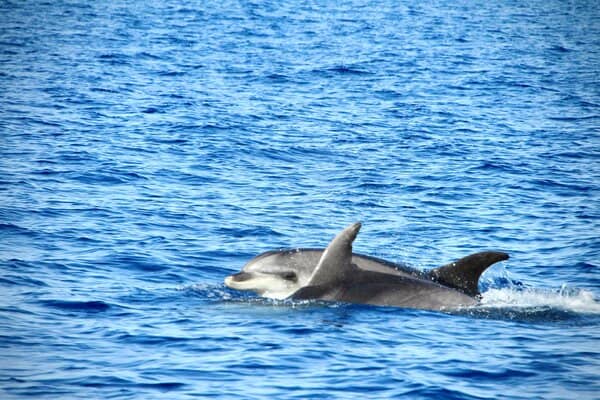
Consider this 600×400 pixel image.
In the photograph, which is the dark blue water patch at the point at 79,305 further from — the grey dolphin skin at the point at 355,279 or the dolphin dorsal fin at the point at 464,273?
the dolphin dorsal fin at the point at 464,273

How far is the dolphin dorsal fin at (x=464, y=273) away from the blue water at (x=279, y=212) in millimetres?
438

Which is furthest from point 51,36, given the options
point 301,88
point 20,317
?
point 20,317

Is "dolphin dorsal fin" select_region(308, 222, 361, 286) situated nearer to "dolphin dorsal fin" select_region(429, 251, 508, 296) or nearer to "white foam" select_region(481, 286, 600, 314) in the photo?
"dolphin dorsal fin" select_region(429, 251, 508, 296)

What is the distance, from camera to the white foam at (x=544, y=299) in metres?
18.4

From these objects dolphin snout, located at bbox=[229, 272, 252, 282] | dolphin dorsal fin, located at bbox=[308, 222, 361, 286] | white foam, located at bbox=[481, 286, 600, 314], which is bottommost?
A: white foam, located at bbox=[481, 286, 600, 314]

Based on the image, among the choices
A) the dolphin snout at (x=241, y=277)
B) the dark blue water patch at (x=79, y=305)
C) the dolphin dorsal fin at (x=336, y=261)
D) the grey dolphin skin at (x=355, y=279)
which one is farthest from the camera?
the dolphin snout at (x=241, y=277)

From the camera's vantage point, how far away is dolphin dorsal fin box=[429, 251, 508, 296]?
59.4ft

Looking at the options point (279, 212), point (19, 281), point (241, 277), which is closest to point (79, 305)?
point (19, 281)

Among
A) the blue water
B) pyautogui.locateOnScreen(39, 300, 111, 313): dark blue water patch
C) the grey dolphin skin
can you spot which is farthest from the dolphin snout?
pyautogui.locateOnScreen(39, 300, 111, 313): dark blue water patch

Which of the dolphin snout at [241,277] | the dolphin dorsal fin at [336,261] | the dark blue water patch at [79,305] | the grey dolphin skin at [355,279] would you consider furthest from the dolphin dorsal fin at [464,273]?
the dark blue water patch at [79,305]

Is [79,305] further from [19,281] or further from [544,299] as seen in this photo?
[544,299]

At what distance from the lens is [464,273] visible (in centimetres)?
1831

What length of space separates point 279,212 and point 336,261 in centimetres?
777

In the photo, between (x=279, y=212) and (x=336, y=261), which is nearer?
(x=336, y=261)
